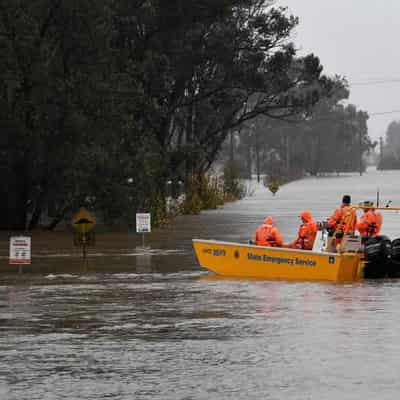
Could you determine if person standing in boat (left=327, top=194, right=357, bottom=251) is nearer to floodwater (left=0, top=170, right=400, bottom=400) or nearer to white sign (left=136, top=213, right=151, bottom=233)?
floodwater (left=0, top=170, right=400, bottom=400)

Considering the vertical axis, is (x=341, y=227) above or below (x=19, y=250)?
above

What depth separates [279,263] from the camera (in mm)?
23859

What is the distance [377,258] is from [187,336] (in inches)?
338

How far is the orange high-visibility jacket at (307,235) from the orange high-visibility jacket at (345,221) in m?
0.46

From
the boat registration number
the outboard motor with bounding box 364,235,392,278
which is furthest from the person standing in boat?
the boat registration number

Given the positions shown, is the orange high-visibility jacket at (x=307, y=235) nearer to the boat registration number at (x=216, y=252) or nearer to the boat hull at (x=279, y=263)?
the boat hull at (x=279, y=263)

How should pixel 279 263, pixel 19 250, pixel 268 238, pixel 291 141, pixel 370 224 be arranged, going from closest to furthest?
pixel 279 263 < pixel 19 250 < pixel 268 238 < pixel 370 224 < pixel 291 141

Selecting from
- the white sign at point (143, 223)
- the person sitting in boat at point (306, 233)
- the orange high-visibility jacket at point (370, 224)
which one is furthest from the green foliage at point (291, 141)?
the person sitting in boat at point (306, 233)

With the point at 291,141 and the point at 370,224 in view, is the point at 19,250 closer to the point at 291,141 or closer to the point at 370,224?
the point at 370,224

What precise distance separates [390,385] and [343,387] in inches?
17.4

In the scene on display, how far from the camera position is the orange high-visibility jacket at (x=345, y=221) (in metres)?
24.9

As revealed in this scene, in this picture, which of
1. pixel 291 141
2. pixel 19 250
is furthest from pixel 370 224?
pixel 291 141

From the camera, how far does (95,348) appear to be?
48.6 feet

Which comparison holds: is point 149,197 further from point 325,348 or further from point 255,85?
point 325,348
